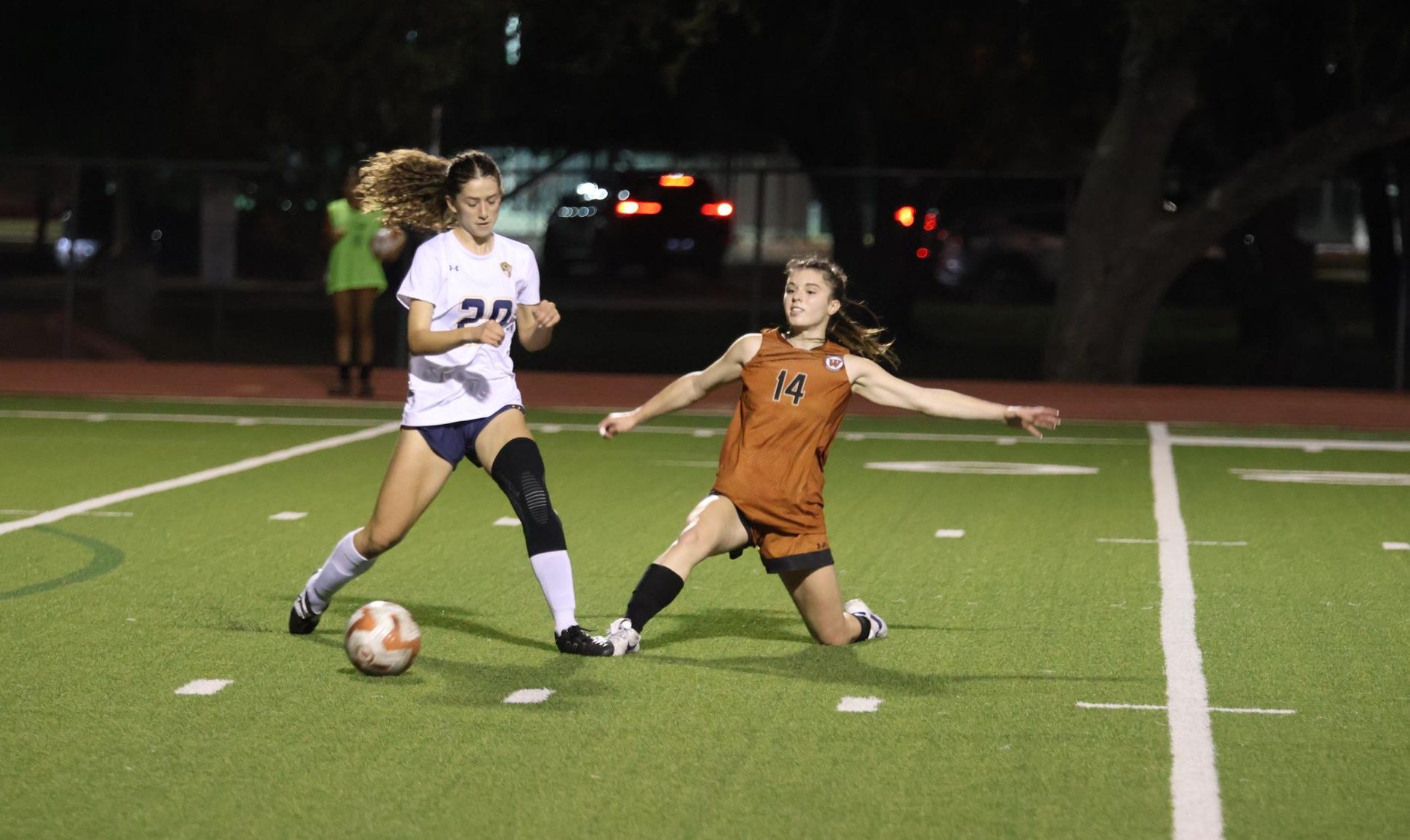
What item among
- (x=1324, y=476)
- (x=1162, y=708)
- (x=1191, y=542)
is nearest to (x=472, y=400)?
(x=1162, y=708)

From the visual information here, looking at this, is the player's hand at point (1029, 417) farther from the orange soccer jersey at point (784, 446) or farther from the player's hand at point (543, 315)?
the player's hand at point (543, 315)

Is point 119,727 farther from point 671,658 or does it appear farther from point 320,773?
point 671,658

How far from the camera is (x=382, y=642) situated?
7.09m

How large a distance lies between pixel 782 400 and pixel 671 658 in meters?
1.03

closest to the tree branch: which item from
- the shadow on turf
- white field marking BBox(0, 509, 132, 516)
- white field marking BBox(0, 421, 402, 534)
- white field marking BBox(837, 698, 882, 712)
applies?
white field marking BBox(0, 421, 402, 534)

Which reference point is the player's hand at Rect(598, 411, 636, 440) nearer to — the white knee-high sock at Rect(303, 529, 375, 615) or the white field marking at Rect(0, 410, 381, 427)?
the white knee-high sock at Rect(303, 529, 375, 615)

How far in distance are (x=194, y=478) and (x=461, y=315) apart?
6.20 metres

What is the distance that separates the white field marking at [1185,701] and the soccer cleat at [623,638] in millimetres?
1915

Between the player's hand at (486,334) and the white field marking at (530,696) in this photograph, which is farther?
the player's hand at (486,334)

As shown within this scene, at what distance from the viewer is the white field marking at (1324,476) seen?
1388cm

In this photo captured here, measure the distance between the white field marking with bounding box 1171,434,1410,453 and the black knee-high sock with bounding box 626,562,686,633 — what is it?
32.1 feet

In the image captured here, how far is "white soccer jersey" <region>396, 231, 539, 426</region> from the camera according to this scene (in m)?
7.54

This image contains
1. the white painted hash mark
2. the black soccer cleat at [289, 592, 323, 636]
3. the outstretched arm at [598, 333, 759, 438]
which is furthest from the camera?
the black soccer cleat at [289, 592, 323, 636]

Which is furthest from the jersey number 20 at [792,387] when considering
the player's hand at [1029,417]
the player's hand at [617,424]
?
the player's hand at [1029,417]
